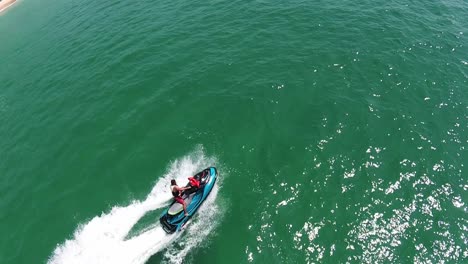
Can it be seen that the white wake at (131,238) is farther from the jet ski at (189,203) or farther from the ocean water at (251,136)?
the jet ski at (189,203)

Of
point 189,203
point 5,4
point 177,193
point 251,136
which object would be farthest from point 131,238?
point 5,4

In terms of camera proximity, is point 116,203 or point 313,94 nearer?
point 116,203

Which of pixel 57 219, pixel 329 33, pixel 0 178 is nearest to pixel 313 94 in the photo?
pixel 329 33

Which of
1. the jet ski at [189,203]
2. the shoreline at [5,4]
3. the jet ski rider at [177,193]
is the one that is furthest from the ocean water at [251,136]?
the shoreline at [5,4]

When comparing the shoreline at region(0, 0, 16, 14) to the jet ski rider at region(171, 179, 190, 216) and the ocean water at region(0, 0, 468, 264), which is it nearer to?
the ocean water at region(0, 0, 468, 264)

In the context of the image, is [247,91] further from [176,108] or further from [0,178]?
[0,178]

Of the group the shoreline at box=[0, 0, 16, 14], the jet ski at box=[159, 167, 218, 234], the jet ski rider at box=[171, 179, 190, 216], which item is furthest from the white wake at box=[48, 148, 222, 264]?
the shoreline at box=[0, 0, 16, 14]
